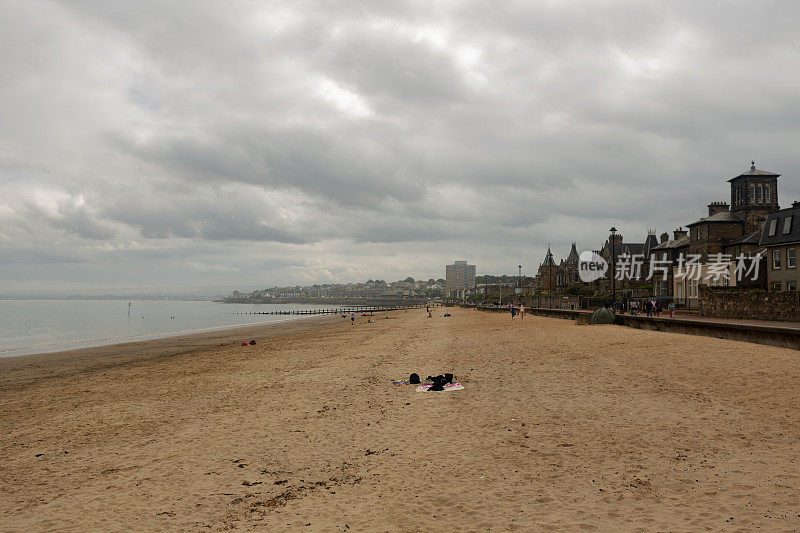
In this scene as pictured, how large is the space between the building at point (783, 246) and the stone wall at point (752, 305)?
26.9 feet

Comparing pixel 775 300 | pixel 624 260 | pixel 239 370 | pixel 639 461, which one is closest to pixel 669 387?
pixel 639 461

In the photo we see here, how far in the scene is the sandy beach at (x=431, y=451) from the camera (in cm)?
614

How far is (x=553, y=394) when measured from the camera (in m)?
12.3

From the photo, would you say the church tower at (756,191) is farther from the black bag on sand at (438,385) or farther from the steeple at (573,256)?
the steeple at (573,256)

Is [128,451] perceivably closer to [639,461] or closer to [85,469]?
[85,469]

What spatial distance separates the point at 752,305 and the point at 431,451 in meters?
29.3

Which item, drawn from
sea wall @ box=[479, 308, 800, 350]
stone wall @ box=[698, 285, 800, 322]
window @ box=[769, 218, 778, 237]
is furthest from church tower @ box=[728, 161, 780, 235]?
sea wall @ box=[479, 308, 800, 350]

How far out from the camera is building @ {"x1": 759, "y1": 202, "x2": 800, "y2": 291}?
3628 centimetres

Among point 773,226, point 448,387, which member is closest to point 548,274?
point 773,226

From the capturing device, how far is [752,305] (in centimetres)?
2841

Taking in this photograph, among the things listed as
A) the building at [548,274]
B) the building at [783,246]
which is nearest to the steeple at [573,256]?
the building at [548,274]

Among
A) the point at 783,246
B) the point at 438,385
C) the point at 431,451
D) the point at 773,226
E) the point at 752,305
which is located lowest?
the point at 431,451

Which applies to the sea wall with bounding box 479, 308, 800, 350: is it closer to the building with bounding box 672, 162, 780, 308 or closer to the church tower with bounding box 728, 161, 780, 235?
the building with bounding box 672, 162, 780, 308

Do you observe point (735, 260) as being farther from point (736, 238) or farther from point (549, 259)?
point (549, 259)
